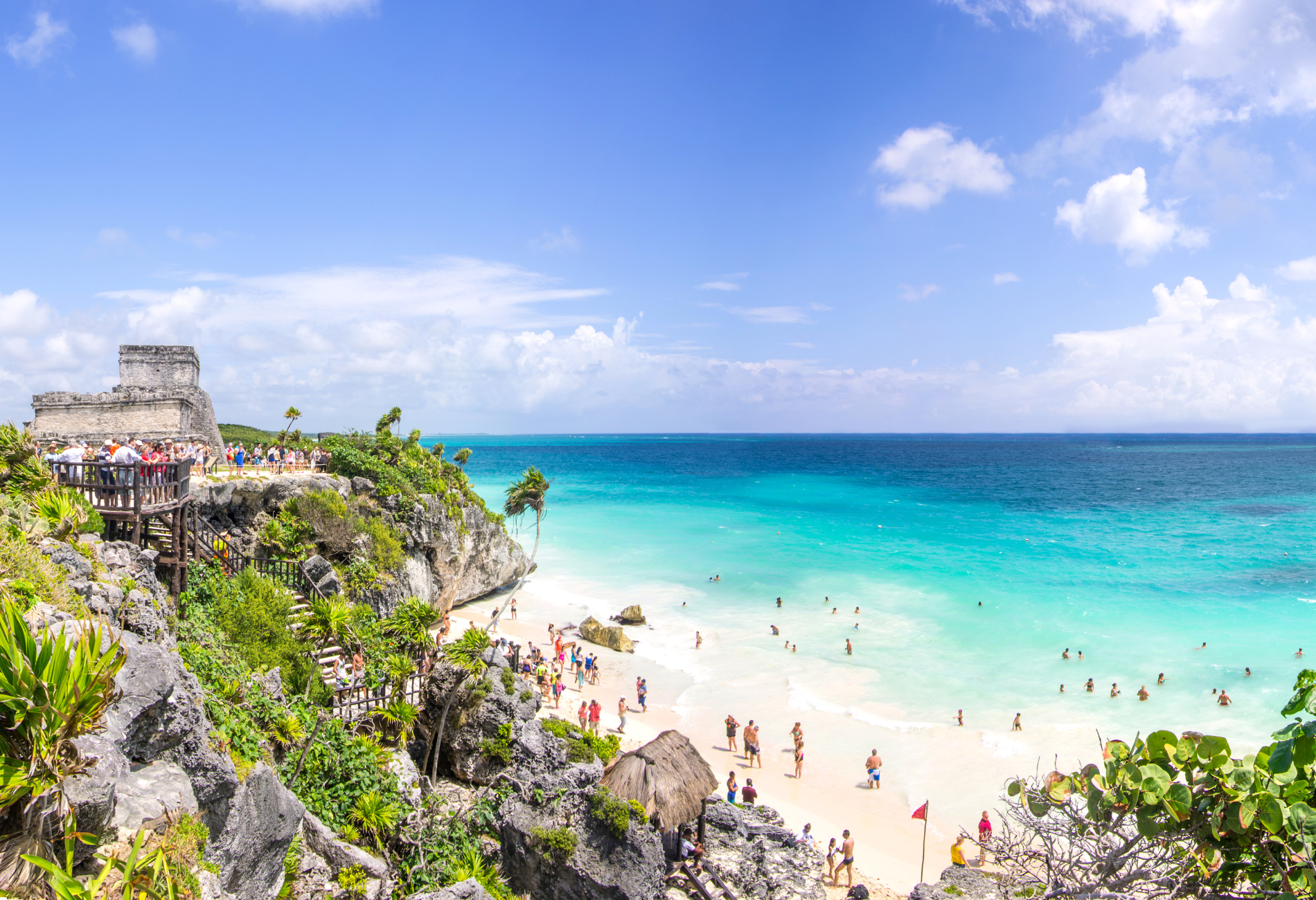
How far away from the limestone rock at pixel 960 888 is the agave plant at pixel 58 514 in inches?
696

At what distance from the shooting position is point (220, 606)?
1631 cm

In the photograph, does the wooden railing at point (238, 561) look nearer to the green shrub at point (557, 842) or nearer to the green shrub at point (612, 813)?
the green shrub at point (557, 842)

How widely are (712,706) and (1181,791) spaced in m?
21.8

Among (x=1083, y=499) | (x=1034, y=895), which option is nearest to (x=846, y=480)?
(x=1083, y=499)

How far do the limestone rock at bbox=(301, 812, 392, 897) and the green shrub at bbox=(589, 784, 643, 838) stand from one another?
11.8 feet

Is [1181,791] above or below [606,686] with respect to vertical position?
above

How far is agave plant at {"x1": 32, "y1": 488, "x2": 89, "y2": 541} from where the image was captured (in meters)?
11.7

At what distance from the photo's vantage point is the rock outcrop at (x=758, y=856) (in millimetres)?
13930

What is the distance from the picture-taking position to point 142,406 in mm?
25922

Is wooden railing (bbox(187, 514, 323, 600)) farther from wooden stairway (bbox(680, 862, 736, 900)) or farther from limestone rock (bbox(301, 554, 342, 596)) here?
wooden stairway (bbox(680, 862, 736, 900))

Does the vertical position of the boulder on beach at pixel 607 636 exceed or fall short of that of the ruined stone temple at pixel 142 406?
it falls short

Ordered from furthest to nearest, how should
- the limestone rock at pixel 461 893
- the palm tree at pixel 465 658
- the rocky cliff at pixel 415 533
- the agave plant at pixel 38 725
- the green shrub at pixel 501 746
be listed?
1. the rocky cliff at pixel 415 533
2. the green shrub at pixel 501 746
3. the palm tree at pixel 465 658
4. the limestone rock at pixel 461 893
5. the agave plant at pixel 38 725

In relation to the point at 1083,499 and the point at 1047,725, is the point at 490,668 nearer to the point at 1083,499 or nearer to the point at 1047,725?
the point at 1047,725

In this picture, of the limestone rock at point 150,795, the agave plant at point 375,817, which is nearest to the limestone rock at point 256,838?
the limestone rock at point 150,795
